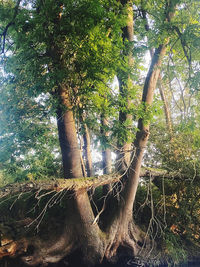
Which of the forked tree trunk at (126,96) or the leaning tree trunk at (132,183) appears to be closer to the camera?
the forked tree trunk at (126,96)

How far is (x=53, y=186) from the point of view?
13.0 ft

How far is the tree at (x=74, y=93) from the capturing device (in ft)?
12.8

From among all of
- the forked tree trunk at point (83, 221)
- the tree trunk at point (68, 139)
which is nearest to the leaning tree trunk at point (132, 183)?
the forked tree trunk at point (83, 221)

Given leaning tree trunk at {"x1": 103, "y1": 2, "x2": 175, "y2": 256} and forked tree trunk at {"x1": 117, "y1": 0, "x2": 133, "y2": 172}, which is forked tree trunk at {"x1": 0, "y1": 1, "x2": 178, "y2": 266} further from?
forked tree trunk at {"x1": 117, "y1": 0, "x2": 133, "y2": 172}

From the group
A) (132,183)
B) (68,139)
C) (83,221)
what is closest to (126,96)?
(68,139)

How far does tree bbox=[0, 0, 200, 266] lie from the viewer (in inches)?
154

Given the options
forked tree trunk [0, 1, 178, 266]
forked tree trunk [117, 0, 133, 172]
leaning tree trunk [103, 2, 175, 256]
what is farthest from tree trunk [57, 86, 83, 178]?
leaning tree trunk [103, 2, 175, 256]

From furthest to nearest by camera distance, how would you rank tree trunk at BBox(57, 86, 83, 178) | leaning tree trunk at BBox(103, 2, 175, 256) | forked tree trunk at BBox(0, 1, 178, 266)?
1. leaning tree trunk at BBox(103, 2, 175, 256)
2. tree trunk at BBox(57, 86, 83, 178)
3. forked tree trunk at BBox(0, 1, 178, 266)

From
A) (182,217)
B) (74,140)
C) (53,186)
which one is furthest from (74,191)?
(182,217)

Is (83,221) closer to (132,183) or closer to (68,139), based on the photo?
(132,183)

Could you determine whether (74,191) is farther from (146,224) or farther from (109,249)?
(146,224)

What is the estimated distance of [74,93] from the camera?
4.87m

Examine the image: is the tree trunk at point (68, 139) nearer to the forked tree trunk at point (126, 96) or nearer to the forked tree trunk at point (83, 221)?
the forked tree trunk at point (83, 221)

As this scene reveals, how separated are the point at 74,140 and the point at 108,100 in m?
1.37
